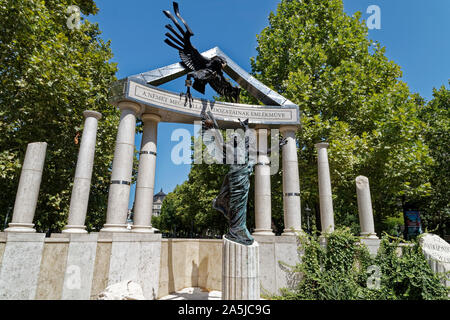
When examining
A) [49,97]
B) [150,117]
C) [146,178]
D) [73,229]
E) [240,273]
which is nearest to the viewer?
[240,273]

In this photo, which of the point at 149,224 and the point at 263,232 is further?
the point at 263,232

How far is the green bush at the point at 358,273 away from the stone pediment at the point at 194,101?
5.34m

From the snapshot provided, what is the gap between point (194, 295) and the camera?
912 cm

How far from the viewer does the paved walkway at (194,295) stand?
28.5ft

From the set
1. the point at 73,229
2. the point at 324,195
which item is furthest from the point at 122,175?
the point at 324,195

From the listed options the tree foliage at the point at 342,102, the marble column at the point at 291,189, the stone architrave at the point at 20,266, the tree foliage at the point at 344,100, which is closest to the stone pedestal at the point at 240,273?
the marble column at the point at 291,189

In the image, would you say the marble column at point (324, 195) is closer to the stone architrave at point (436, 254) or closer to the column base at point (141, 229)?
the stone architrave at point (436, 254)

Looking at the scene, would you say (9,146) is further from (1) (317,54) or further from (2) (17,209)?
(1) (317,54)

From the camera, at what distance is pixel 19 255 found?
243 inches

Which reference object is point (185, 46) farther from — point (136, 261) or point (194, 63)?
point (136, 261)

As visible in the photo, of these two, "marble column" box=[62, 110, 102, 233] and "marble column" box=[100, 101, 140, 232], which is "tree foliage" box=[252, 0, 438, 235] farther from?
"marble column" box=[62, 110, 102, 233]

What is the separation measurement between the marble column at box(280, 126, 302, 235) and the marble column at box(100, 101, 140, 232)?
6101mm

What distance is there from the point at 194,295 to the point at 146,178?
457 centimetres
